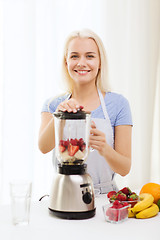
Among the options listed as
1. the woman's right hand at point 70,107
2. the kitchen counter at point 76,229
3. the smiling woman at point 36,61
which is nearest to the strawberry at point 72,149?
the woman's right hand at point 70,107

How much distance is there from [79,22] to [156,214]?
1.77 metres

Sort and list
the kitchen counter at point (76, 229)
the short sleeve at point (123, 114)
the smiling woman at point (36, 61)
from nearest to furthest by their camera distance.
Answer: the kitchen counter at point (76, 229) → the short sleeve at point (123, 114) → the smiling woman at point (36, 61)

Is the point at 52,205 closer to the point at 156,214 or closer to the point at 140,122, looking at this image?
the point at 156,214

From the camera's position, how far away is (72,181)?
116 centimetres

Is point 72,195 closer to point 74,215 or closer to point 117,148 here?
point 74,215

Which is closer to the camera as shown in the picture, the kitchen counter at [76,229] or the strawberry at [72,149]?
the kitchen counter at [76,229]

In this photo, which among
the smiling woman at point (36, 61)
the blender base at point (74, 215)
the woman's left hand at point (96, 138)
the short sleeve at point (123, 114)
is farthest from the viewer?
the smiling woman at point (36, 61)

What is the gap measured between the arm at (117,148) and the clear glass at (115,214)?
312 millimetres

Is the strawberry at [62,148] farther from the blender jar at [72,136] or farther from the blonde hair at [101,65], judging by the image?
the blonde hair at [101,65]

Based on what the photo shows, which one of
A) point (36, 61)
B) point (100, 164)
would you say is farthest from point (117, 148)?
point (36, 61)

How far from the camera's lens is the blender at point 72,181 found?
1.16 metres

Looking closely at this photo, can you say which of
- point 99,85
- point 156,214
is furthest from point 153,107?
point 156,214

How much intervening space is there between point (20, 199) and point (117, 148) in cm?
72

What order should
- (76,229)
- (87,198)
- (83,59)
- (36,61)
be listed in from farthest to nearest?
(36,61), (83,59), (87,198), (76,229)
